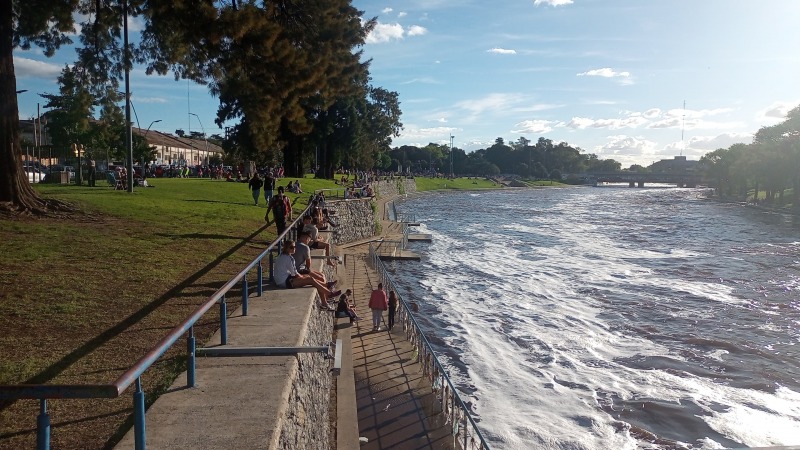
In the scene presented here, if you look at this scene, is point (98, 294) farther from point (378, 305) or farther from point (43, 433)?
point (378, 305)

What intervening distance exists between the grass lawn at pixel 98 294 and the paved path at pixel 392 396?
303cm

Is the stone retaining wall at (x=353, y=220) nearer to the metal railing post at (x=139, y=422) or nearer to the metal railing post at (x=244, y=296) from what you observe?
the metal railing post at (x=244, y=296)

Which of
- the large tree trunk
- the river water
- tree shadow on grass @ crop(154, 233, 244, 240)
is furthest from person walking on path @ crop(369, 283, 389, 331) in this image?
the large tree trunk

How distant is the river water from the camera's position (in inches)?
463

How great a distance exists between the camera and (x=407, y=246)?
36344mm

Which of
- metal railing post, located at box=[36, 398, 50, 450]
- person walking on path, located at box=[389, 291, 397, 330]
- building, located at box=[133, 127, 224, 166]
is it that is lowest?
person walking on path, located at box=[389, 291, 397, 330]

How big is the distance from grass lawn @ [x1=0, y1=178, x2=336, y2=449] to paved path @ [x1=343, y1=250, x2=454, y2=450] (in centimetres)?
303

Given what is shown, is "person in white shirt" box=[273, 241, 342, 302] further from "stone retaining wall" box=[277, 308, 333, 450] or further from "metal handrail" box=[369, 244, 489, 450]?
"metal handrail" box=[369, 244, 489, 450]

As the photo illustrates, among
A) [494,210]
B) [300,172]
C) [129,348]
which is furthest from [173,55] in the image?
[494,210]

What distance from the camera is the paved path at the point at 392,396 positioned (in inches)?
388

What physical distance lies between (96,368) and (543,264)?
2810 cm

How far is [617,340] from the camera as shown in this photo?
17516mm

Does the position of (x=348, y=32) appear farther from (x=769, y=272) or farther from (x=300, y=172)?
(x=300, y=172)

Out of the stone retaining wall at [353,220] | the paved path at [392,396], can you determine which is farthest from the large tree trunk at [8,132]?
the stone retaining wall at [353,220]
